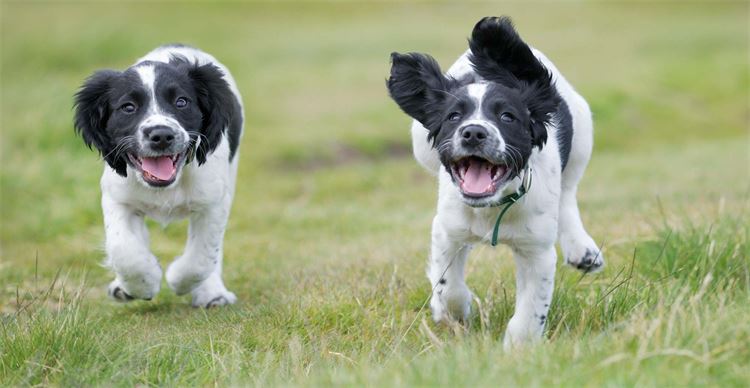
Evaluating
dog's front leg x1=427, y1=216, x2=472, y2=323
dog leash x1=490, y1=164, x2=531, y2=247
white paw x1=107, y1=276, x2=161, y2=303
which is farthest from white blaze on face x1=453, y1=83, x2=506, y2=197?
white paw x1=107, y1=276, x2=161, y2=303

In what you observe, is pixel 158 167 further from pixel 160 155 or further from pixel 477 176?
pixel 477 176

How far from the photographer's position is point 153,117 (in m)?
5.33

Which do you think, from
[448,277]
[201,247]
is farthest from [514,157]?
[201,247]

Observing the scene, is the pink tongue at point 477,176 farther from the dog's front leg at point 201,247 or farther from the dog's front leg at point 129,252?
the dog's front leg at point 129,252

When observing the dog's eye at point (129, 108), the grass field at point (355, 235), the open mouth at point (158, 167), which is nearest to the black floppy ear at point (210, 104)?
the open mouth at point (158, 167)

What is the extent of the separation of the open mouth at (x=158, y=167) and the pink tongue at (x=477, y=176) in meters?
1.69

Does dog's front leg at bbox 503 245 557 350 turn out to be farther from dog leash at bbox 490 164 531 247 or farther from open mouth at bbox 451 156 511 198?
open mouth at bbox 451 156 511 198

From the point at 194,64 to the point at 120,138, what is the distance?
70cm

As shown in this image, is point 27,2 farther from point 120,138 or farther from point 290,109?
point 120,138

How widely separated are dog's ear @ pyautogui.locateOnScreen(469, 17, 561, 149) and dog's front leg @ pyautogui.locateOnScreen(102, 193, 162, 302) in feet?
7.23

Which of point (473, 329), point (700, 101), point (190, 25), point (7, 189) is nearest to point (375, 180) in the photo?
point (7, 189)

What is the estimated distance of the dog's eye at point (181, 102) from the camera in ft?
18.2

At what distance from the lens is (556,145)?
533cm

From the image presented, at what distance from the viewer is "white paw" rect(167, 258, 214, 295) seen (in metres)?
6.15
